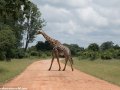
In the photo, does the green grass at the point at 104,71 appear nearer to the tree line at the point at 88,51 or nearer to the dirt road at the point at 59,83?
the dirt road at the point at 59,83

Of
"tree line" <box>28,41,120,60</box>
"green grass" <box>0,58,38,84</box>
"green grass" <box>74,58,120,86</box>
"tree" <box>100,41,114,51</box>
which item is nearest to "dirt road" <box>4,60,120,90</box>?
"green grass" <box>0,58,38,84</box>

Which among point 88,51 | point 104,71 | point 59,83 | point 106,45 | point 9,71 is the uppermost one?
point 106,45

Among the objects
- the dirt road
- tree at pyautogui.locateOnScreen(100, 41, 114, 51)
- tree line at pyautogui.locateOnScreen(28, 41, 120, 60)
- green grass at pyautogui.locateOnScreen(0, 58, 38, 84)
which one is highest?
tree at pyautogui.locateOnScreen(100, 41, 114, 51)

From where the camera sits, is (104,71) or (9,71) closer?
(9,71)

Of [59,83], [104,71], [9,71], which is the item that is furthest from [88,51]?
[59,83]

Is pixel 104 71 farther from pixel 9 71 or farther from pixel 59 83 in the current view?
pixel 59 83

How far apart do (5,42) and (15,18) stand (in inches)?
254

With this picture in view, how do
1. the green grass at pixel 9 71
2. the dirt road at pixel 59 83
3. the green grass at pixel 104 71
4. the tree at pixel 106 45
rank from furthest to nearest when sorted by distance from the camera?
the tree at pixel 106 45 → the green grass at pixel 104 71 → the green grass at pixel 9 71 → the dirt road at pixel 59 83

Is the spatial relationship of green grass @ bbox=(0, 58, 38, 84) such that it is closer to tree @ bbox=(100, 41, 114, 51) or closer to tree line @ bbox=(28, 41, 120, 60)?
tree line @ bbox=(28, 41, 120, 60)

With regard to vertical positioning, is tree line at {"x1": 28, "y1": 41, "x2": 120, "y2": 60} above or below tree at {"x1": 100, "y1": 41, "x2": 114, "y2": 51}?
below

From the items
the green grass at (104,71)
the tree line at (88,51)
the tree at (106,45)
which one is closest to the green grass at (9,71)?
the tree line at (88,51)

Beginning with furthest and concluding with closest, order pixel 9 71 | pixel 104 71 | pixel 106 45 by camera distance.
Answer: pixel 106 45
pixel 104 71
pixel 9 71

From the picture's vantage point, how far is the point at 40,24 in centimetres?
11106

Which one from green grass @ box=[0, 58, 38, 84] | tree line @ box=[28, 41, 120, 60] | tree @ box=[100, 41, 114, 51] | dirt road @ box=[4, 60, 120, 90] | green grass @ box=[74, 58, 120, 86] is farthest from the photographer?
tree @ box=[100, 41, 114, 51]
